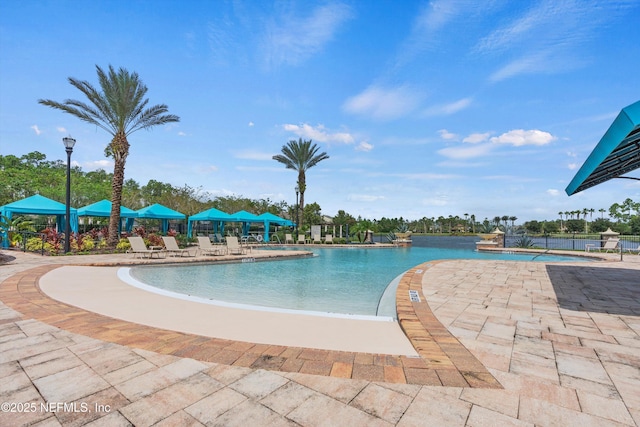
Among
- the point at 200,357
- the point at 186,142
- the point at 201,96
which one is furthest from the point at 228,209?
the point at 200,357

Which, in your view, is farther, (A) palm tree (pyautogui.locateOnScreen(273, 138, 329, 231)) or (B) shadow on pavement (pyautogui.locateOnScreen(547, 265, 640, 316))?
(A) palm tree (pyautogui.locateOnScreen(273, 138, 329, 231))

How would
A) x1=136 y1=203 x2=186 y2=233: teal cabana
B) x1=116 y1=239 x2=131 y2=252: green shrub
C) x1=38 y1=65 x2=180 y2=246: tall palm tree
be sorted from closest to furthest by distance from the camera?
x1=116 y1=239 x2=131 y2=252: green shrub
x1=38 y1=65 x2=180 y2=246: tall palm tree
x1=136 y1=203 x2=186 y2=233: teal cabana

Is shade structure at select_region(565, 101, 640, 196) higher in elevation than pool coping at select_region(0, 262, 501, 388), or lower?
higher

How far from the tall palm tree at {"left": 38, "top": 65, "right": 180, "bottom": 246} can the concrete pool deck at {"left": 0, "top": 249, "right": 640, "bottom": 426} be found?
1197 cm

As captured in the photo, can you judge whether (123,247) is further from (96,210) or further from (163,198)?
(163,198)

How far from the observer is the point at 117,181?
561 inches

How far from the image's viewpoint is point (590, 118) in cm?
1211

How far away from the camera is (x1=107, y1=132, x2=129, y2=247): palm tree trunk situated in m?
13.7

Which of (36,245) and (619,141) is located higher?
(619,141)

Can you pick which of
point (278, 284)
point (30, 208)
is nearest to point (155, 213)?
point (30, 208)

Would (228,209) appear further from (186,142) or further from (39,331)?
(39,331)

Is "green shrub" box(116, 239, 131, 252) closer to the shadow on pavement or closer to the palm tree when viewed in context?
the shadow on pavement

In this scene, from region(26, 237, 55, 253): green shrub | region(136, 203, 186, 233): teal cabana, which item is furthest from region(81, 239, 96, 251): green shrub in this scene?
region(136, 203, 186, 233): teal cabana

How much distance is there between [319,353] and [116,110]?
15.6 meters
